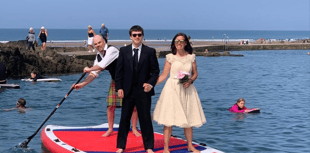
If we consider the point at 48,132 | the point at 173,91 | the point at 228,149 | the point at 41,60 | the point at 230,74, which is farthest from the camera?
the point at 230,74

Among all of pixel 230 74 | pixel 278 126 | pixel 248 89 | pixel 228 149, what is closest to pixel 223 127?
pixel 278 126

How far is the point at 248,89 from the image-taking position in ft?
102

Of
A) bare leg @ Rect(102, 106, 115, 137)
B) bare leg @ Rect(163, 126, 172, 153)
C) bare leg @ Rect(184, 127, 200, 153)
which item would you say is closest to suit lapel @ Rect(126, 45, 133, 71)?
bare leg @ Rect(163, 126, 172, 153)

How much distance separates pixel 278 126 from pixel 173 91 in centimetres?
986

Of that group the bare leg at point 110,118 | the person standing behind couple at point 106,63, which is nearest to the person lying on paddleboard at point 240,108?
the person standing behind couple at point 106,63

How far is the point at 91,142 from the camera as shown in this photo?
996cm

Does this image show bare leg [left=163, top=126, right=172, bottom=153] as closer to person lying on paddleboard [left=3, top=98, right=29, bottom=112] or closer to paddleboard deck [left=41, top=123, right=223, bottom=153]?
paddleboard deck [left=41, top=123, right=223, bottom=153]

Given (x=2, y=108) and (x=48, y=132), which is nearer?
(x=48, y=132)

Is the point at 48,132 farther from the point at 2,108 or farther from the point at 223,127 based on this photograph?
the point at 2,108

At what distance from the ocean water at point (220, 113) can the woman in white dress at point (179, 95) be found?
483cm

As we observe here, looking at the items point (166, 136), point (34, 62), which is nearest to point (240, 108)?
point (166, 136)

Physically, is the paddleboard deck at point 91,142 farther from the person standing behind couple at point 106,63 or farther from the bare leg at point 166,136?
the person standing behind couple at point 106,63

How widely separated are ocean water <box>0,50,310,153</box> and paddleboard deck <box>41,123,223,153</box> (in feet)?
5.84

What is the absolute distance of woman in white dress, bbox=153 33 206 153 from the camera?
877cm
